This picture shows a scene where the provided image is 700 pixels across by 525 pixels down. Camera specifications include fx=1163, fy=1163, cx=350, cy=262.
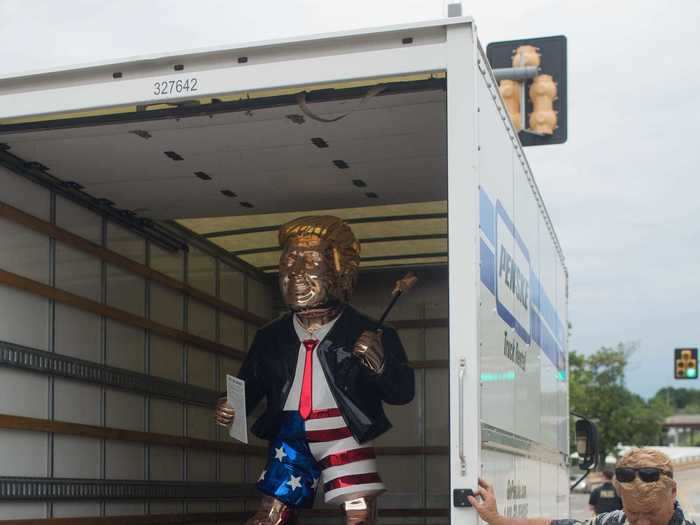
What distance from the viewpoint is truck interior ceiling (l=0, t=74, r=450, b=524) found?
18.2ft

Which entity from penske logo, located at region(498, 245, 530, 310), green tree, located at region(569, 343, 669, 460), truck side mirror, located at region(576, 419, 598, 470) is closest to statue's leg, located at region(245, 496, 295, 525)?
penske logo, located at region(498, 245, 530, 310)

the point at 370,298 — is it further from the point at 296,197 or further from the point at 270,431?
the point at 270,431

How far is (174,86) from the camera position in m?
4.68

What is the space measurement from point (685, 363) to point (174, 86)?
19.9 metres

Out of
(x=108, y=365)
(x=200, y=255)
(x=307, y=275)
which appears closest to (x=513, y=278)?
(x=307, y=275)

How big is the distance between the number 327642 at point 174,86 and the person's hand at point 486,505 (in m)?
1.93

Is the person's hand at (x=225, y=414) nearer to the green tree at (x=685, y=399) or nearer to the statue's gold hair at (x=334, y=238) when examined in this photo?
the statue's gold hair at (x=334, y=238)

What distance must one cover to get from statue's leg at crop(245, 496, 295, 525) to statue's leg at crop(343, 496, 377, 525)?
328 mm

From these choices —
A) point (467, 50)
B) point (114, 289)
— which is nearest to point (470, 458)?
point (467, 50)

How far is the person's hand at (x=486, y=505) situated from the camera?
3.95m

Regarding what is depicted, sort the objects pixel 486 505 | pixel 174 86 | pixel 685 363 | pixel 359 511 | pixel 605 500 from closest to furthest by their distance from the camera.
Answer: pixel 486 505, pixel 174 86, pixel 359 511, pixel 605 500, pixel 685 363

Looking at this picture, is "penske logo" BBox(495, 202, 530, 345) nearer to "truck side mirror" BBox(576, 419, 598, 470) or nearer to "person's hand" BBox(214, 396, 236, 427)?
"person's hand" BBox(214, 396, 236, 427)

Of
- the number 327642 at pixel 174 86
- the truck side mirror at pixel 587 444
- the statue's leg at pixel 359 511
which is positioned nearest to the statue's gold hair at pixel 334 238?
the statue's leg at pixel 359 511

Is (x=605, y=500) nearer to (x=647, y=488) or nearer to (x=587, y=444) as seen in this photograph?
(x=587, y=444)
